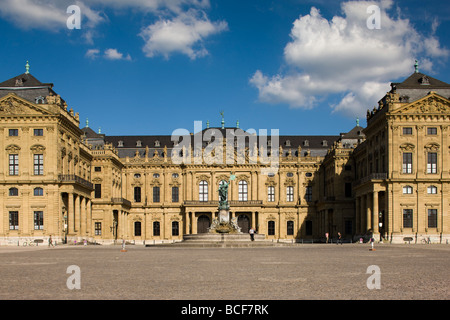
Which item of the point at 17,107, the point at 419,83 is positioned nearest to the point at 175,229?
the point at 17,107

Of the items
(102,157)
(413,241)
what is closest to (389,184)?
(413,241)

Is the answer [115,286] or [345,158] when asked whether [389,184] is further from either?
[115,286]

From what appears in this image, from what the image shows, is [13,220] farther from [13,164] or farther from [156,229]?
[156,229]

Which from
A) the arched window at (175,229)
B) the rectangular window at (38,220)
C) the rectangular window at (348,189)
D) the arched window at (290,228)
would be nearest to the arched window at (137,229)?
the arched window at (175,229)

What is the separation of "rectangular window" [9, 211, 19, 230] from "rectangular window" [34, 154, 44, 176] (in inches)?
184

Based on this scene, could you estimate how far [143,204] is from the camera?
96.5 m

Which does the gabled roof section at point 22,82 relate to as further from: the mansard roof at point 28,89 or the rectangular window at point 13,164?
the rectangular window at point 13,164

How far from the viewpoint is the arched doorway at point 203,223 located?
93.8 m

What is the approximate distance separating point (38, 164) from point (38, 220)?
19.5ft

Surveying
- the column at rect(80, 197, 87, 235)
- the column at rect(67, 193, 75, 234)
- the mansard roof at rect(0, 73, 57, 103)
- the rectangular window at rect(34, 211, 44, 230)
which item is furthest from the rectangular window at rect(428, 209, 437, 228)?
the mansard roof at rect(0, 73, 57, 103)

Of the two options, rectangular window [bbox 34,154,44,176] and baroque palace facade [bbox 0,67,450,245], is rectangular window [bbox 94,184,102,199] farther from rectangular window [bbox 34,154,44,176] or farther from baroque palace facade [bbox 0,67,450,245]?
rectangular window [bbox 34,154,44,176]

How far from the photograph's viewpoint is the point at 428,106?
6469cm

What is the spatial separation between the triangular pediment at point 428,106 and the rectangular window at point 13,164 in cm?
4003
